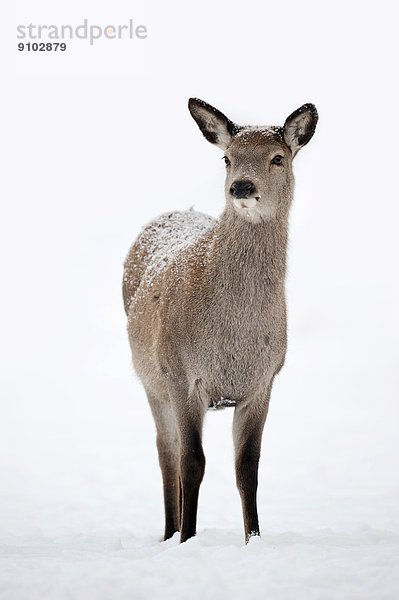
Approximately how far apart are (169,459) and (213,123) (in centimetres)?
267

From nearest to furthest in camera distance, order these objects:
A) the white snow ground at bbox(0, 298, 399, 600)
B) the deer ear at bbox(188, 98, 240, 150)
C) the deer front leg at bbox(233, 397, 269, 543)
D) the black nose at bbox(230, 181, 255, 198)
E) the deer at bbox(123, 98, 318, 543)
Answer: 1. the white snow ground at bbox(0, 298, 399, 600)
2. the black nose at bbox(230, 181, 255, 198)
3. the deer at bbox(123, 98, 318, 543)
4. the deer front leg at bbox(233, 397, 269, 543)
5. the deer ear at bbox(188, 98, 240, 150)

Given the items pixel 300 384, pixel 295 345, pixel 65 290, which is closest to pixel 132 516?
pixel 300 384

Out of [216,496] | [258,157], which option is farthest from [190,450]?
[216,496]

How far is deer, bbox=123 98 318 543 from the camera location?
5207mm

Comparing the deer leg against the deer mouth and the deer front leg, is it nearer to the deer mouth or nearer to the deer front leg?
the deer front leg

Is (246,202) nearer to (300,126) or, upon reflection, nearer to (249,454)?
(300,126)

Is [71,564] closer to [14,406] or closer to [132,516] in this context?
[132,516]

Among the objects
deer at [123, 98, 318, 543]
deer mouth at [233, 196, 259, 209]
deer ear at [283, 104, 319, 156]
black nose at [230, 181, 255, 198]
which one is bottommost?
deer at [123, 98, 318, 543]

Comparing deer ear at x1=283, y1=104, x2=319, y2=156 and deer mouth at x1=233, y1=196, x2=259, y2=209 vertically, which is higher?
deer ear at x1=283, y1=104, x2=319, y2=156

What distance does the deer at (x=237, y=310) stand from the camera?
5207mm

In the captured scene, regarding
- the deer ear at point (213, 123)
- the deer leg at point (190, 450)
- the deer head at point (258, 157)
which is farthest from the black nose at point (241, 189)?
the deer leg at point (190, 450)

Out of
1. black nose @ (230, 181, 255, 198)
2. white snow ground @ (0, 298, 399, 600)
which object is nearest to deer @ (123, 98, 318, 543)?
black nose @ (230, 181, 255, 198)

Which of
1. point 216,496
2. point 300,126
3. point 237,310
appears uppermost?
point 300,126

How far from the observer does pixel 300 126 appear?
18.2 feet
